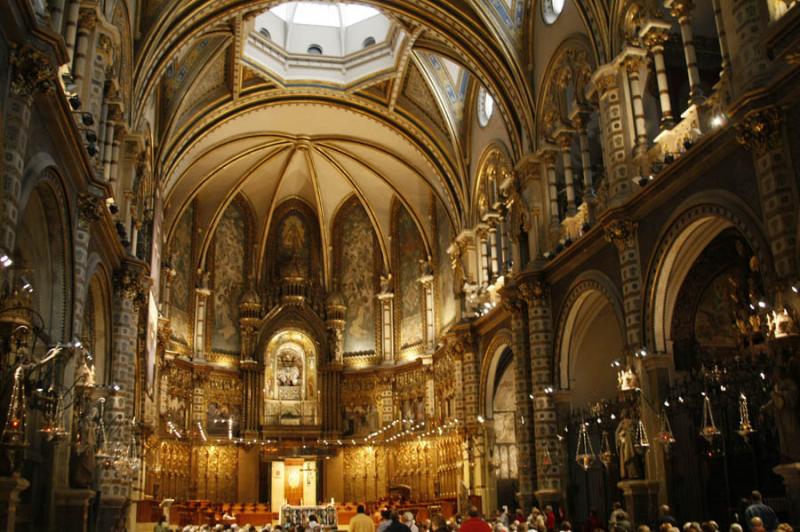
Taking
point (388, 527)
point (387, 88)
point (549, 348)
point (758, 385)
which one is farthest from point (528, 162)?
point (388, 527)

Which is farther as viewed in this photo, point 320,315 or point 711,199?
point 320,315

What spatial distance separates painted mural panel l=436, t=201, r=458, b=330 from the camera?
34844 millimetres

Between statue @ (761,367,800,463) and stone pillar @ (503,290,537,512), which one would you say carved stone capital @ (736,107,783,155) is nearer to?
statue @ (761,367,800,463)

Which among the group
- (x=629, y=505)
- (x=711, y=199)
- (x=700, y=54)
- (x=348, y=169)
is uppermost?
(x=348, y=169)

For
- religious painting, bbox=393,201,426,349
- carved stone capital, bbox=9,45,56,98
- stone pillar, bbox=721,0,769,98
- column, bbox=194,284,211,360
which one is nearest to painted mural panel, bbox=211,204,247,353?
column, bbox=194,284,211,360

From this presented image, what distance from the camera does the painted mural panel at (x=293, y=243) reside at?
4031 centimetres

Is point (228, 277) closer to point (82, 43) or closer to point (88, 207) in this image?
point (82, 43)

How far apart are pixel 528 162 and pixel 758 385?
12.2 metres

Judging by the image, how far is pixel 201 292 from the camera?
1462 inches

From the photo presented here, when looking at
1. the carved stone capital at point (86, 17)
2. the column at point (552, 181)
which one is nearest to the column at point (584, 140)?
the column at point (552, 181)

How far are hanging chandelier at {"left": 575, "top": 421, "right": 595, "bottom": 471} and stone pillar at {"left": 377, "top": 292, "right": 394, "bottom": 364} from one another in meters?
16.8

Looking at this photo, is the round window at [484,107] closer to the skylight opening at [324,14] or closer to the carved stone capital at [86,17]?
the skylight opening at [324,14]

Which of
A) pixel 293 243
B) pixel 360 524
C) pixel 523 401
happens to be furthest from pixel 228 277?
pixel 360 524

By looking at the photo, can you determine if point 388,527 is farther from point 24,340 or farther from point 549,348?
point 549,348
